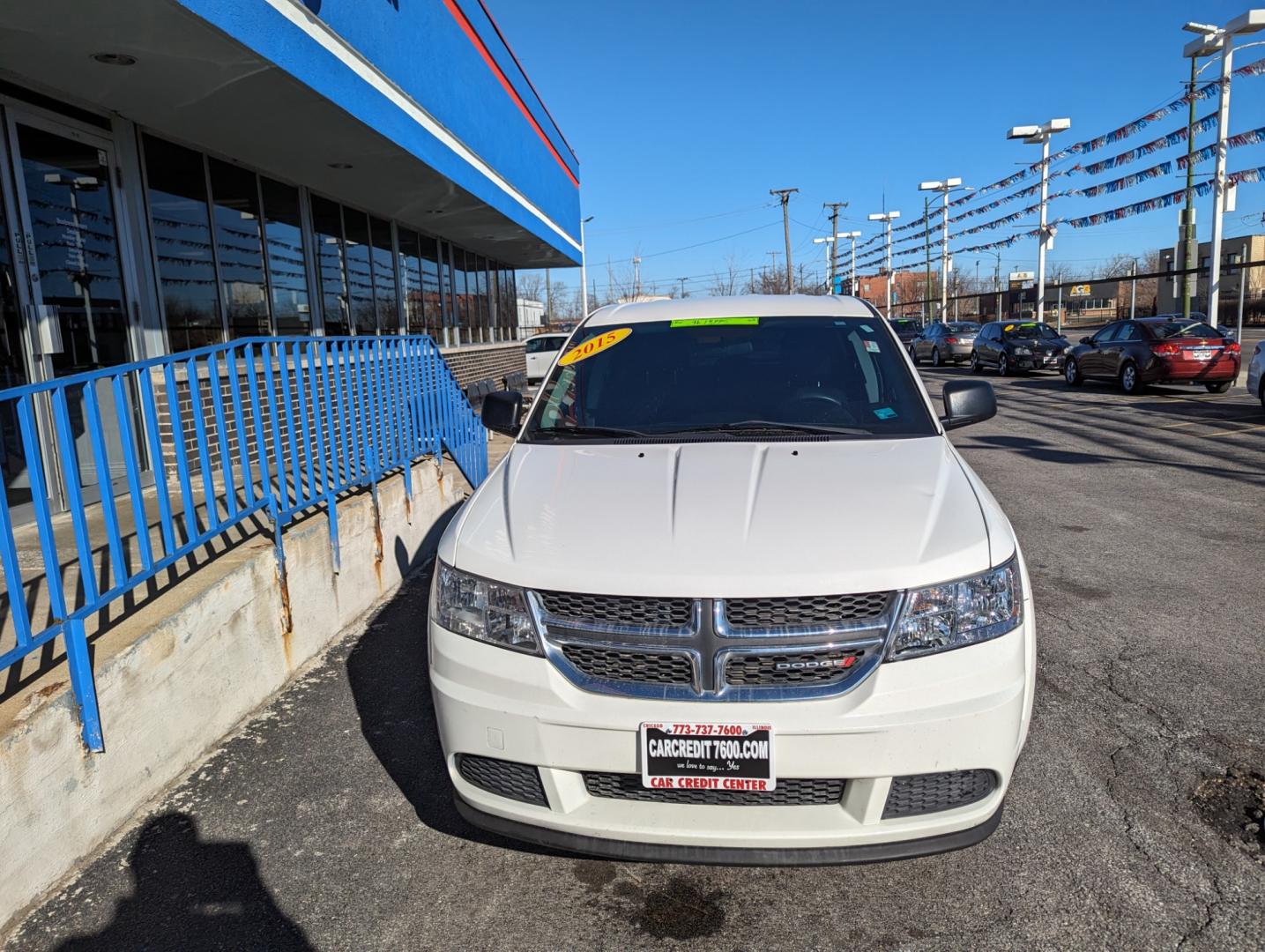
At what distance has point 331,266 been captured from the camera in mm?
12141

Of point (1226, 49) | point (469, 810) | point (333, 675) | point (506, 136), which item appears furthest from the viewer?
point (1226, 49)

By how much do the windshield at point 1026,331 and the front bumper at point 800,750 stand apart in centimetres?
2443

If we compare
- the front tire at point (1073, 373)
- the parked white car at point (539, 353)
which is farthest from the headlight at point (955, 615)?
the parked white car at point (539, 353)

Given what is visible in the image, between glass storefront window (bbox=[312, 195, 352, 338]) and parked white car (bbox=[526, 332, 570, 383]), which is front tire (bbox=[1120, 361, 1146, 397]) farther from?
glass storefront window (bbox=[312, 195, 352, 338])

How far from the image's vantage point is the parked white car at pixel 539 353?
904 inches

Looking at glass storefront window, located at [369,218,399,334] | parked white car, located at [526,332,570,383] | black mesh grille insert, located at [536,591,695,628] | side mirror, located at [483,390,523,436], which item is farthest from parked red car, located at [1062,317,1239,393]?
black mesh grille insert, located at [536,591,695,628]

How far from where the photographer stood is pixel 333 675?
432 cm

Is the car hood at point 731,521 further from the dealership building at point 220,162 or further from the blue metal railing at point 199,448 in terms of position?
the dealership building at point 220,162

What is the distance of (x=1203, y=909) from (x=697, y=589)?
1.73 meters

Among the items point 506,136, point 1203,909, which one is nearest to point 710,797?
point 1203,909

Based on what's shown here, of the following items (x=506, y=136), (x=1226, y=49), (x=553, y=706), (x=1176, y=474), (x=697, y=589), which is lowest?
(x=1176, y=474)

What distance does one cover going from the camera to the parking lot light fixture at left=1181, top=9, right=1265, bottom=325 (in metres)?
19.0

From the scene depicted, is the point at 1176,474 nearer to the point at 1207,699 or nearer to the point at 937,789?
the point at 1207,699

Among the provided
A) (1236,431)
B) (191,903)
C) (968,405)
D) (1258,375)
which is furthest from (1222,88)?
(191,903)
